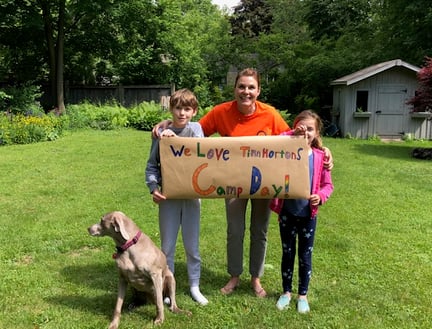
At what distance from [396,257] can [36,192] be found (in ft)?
18.9

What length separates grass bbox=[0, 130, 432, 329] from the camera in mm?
3574

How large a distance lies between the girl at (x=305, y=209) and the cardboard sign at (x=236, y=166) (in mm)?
166

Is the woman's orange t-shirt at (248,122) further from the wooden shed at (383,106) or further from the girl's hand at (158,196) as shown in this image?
the wooden shed at (383,106)

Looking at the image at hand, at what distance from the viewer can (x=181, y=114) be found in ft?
11.5

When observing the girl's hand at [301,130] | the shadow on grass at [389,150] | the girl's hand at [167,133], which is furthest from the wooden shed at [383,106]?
the girl's hand at [167,133]

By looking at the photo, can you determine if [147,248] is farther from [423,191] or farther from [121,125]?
[121,125]

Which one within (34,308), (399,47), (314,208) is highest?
(399,47)

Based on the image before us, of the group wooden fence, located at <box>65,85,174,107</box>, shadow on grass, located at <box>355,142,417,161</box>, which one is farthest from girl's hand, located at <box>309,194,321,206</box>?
wooden fence, located at <box>65,85,174,107</box>

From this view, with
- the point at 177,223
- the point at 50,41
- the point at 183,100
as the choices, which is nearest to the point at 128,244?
the point at 177,223

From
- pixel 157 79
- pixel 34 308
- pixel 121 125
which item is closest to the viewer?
pixel 34 308

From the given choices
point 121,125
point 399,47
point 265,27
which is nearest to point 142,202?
point 121,125

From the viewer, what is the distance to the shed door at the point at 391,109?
16422 millimetres

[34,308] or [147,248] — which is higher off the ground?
[147,248]

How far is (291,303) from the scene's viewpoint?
12.4 feet
